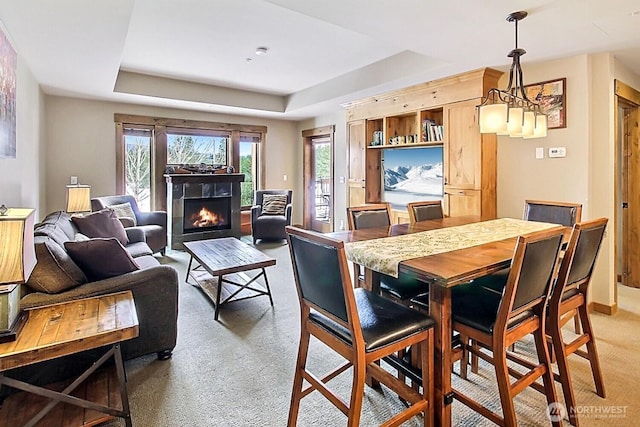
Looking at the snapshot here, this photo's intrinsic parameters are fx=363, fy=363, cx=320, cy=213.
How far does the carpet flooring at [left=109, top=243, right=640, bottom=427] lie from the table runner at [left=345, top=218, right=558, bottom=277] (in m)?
0.86

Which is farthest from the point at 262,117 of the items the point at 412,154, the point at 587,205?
the point at 587,205

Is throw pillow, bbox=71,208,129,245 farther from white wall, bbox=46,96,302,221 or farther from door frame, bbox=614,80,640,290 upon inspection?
door frame, bbox=614,80,640,290

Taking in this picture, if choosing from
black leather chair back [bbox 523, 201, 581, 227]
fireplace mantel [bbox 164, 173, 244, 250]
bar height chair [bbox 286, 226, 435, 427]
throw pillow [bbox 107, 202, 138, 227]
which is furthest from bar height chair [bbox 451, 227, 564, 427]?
fireplace mantel [bbox 164, 173, 244, 250]

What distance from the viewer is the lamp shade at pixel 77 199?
4.30m

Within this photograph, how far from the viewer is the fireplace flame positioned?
21.8ft

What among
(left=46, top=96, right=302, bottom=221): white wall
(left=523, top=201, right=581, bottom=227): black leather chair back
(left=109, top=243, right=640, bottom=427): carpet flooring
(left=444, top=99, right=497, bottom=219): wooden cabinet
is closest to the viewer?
(left=109, top=243, right=640, bottom=427): carpet flooring

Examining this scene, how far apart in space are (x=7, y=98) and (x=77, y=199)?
1.80 m

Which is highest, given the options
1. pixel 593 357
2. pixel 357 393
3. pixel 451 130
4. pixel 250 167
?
pixel 451 130

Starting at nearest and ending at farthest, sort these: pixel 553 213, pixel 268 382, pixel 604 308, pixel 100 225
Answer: pixel 268 382 → pixel 553 213 → pixel 604 308 → pixel 100 225

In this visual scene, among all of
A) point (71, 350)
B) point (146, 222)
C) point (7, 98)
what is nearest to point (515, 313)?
point (71, 350)

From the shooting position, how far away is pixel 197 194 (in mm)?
6520

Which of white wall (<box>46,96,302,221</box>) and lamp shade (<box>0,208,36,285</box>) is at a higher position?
white wall (<box>46,96,302,221</box>)

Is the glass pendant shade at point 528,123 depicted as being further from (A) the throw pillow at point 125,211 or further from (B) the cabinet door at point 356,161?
(A) the throw pillow at point 125,211

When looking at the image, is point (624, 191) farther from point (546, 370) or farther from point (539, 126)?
point (546, 370)
